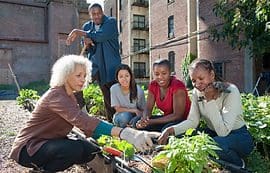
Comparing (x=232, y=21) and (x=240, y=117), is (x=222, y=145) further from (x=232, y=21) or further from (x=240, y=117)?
(x=232, y=21)

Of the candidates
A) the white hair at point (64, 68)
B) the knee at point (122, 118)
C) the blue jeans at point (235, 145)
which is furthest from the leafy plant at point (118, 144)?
the knee at point (122, 118)

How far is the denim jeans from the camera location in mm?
2736

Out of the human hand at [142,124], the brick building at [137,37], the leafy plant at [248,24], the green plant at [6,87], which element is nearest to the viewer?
the human hand at [142,124]

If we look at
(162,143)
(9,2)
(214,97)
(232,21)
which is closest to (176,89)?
(214,97)

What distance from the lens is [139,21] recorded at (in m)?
31.5

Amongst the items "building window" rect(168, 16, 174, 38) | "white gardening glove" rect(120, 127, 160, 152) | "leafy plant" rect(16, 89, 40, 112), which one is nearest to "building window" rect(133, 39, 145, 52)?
"building window" rect(168, 16, 174, 38)

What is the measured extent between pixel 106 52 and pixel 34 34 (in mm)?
21600

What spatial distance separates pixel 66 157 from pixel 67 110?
0.48 meters

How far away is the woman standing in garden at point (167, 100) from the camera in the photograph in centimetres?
388

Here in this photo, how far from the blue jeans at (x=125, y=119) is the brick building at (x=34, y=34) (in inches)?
814

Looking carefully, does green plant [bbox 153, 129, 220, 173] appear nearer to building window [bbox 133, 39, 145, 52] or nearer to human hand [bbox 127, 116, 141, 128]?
human hand [bbox 127, 116, 141, 128]

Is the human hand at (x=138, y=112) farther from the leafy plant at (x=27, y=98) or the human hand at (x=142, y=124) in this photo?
the leafy plant at (x=27, y=98)

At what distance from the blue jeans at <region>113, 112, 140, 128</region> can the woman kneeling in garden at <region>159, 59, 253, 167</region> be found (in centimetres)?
127

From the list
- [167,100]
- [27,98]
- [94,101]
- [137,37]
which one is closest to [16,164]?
[167,100]
